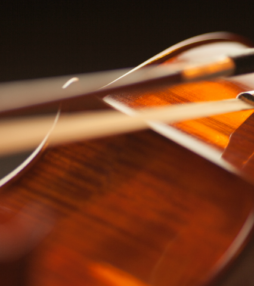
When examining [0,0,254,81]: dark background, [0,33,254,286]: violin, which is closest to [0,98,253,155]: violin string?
[0,33,254,286]: violin

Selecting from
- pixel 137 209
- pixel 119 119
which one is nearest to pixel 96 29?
pixel 119 119

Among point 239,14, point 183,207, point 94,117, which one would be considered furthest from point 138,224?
point 239,14

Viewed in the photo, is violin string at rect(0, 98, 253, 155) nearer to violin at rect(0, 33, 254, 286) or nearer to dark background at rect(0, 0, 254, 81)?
violin at rect(0, 33, 254, 286)

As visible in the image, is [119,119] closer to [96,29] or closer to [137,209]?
[137,209]

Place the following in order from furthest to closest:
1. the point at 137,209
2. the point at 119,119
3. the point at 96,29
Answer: the point at 96,29 < the point at 119,119 < the point at 137,209

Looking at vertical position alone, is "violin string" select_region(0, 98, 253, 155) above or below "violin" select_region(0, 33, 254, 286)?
above

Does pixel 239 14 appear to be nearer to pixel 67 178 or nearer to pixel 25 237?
pixel 67 178

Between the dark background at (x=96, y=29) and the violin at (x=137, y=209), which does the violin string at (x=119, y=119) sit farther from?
the dark background at (x=96, y=29)
